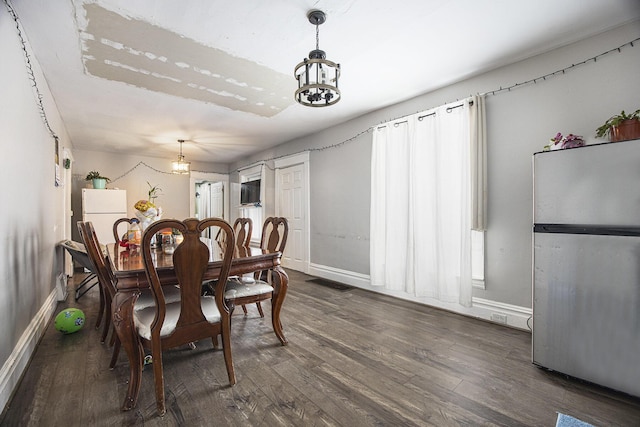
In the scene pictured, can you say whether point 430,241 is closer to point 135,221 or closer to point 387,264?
point 387,264

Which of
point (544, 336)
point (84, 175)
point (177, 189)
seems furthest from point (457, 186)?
point (84, 175)

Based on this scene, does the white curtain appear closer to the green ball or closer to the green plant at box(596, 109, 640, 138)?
the green plant at box(596, 109, 640, 138)

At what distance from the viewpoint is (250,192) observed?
22.0 feet

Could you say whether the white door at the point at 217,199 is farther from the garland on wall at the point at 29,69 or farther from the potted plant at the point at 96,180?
the garland on wall at the point at 29,69

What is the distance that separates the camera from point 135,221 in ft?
9.93

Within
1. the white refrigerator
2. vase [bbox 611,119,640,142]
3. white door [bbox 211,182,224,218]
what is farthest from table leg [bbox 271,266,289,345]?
white door [bbox 211,182,224,218]

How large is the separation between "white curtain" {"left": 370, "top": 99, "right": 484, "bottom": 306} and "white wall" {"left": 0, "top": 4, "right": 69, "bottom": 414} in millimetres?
3330

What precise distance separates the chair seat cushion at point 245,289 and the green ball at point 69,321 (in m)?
1.40

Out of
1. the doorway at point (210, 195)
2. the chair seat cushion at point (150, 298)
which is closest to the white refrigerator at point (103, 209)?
the doorway at point (210, 195)

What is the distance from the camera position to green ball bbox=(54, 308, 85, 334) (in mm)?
2424

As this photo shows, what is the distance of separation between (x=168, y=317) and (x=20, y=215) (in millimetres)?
1505

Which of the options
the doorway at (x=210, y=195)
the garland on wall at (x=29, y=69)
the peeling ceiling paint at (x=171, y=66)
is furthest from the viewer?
the doorway at (x=210, y=195)

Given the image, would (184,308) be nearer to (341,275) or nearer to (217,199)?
(341,275)

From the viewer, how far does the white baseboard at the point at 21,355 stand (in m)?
1.60
